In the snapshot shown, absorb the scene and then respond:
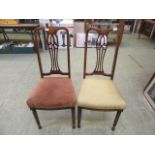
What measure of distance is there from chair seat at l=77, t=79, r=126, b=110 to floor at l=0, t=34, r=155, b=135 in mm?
417

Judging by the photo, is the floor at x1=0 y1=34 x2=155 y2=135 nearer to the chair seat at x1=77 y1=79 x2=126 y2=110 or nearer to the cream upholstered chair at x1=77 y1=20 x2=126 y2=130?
the cream upholstered chair at x1=77 y1=20 x2=126 y2=130

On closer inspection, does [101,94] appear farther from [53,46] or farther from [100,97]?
[53,46]

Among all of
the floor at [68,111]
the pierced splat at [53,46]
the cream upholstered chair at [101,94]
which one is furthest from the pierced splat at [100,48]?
the floor at [68,111]

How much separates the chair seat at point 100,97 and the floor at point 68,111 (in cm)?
42

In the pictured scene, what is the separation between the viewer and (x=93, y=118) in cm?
162

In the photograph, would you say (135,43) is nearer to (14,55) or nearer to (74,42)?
(74,42)

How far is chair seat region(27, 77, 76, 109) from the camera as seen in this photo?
123cm

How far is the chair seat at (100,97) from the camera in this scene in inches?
48.2

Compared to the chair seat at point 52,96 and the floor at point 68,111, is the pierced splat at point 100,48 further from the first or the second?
the floor at point 68,111

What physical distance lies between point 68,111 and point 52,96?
518mm

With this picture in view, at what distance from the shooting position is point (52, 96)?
127cm

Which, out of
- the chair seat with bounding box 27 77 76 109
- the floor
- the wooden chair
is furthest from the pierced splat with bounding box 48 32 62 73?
the floor
